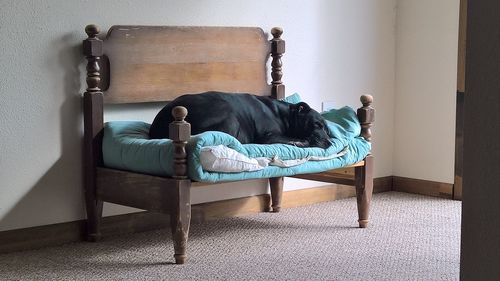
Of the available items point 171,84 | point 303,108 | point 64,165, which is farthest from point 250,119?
point 64,165

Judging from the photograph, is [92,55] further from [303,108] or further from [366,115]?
[366,115]

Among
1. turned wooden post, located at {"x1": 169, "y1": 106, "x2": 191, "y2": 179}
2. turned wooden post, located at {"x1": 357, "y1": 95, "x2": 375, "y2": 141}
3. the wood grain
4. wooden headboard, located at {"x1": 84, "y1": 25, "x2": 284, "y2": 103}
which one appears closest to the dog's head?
turned wooden post, located at {"x1": 357, "y1": 95, "x2": 375, "y2": 141}

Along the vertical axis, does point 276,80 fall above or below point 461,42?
below

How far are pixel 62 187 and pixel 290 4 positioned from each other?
68.5 inches

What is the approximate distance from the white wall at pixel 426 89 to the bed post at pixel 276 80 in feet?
3.61

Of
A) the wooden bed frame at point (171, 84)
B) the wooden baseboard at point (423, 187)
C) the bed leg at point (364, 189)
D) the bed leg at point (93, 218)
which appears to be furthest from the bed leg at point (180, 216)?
the wooden baseboard at point (423, 187)

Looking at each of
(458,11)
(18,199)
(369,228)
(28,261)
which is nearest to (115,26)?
(18,199)

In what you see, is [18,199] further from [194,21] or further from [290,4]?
[290,4]

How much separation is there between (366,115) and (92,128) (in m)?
1.40

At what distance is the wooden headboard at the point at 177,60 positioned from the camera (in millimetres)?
3525

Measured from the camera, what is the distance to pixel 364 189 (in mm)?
3840

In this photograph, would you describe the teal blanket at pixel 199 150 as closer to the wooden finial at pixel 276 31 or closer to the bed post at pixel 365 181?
the bed post at pixel 365 181

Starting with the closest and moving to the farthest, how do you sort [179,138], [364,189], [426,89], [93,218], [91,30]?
1. [179,138]
2. [91,30]
3. [93,218]
4. [364,189]
5. [426,89]

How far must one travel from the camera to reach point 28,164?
11.0 ft
